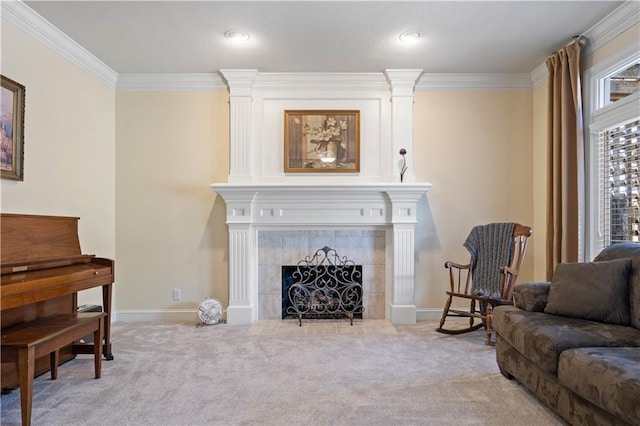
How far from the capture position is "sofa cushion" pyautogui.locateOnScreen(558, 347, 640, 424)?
1490 millimetres

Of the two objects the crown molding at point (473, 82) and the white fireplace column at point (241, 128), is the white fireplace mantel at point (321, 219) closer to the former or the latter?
the white fireplace column at point (241, 128)

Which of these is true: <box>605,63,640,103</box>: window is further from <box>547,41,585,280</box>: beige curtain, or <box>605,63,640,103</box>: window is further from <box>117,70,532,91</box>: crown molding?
<box>117,70,532,91</box>: crown molding

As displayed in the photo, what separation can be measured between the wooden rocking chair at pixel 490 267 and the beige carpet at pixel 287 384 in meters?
0.22

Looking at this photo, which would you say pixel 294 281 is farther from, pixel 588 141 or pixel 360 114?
pixel 588 141

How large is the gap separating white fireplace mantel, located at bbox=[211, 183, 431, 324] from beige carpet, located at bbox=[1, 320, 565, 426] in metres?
0.48

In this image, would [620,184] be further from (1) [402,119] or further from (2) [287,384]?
(2) [287,384]

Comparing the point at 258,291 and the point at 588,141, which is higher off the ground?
the point at 588,141

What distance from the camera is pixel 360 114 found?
4.12 metres

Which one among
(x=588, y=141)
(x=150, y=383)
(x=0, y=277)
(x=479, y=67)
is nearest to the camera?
(x=0, y=277)

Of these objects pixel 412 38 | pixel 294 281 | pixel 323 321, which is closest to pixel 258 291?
pixel 294 281

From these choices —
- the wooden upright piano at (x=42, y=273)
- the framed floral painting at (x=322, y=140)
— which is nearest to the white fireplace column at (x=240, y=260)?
the framed floral painting at (x=322, y=140)

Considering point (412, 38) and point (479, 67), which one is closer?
point (412, 38)

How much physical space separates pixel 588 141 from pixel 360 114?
82.5 inches

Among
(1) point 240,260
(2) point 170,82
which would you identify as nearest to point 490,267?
(1) point 240,260
